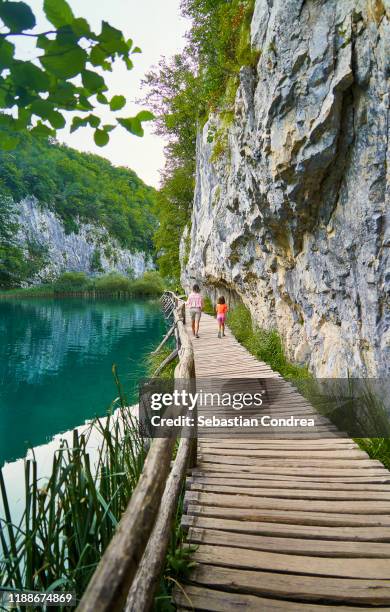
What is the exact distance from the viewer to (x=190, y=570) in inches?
90.5

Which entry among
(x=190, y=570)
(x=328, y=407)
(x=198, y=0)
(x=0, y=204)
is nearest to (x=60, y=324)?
(x=198, y=0)

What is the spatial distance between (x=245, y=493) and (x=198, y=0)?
12207mm

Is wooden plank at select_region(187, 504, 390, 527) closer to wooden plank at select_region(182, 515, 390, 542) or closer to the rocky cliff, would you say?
wooden plank at select_region(182, 515, 390, 542)

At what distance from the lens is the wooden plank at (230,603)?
6.59ft

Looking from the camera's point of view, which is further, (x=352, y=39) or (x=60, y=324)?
(x=60, y=324)

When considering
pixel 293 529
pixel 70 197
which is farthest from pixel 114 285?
pixel 293 529

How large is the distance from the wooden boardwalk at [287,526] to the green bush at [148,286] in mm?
62653

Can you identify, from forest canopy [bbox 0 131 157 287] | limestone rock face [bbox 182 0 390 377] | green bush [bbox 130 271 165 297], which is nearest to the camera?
limestone rock face [bbox 182 0 390 377]

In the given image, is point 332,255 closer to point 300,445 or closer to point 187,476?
point 300,445

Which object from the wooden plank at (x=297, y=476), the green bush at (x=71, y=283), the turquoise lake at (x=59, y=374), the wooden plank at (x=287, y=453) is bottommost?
the turquoise lake at (x=59, y=374)

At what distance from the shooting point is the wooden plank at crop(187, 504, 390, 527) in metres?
2.79

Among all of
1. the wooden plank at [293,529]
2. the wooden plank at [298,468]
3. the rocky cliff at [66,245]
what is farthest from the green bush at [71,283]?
the wooden plank at [293,529]

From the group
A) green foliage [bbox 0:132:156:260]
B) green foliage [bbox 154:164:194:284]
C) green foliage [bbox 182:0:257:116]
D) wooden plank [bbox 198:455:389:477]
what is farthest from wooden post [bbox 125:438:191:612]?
green foliage [bbox 0:132:156:260]

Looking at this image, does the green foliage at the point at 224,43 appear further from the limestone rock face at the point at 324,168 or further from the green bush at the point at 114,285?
the green bush at the point at 114,285
